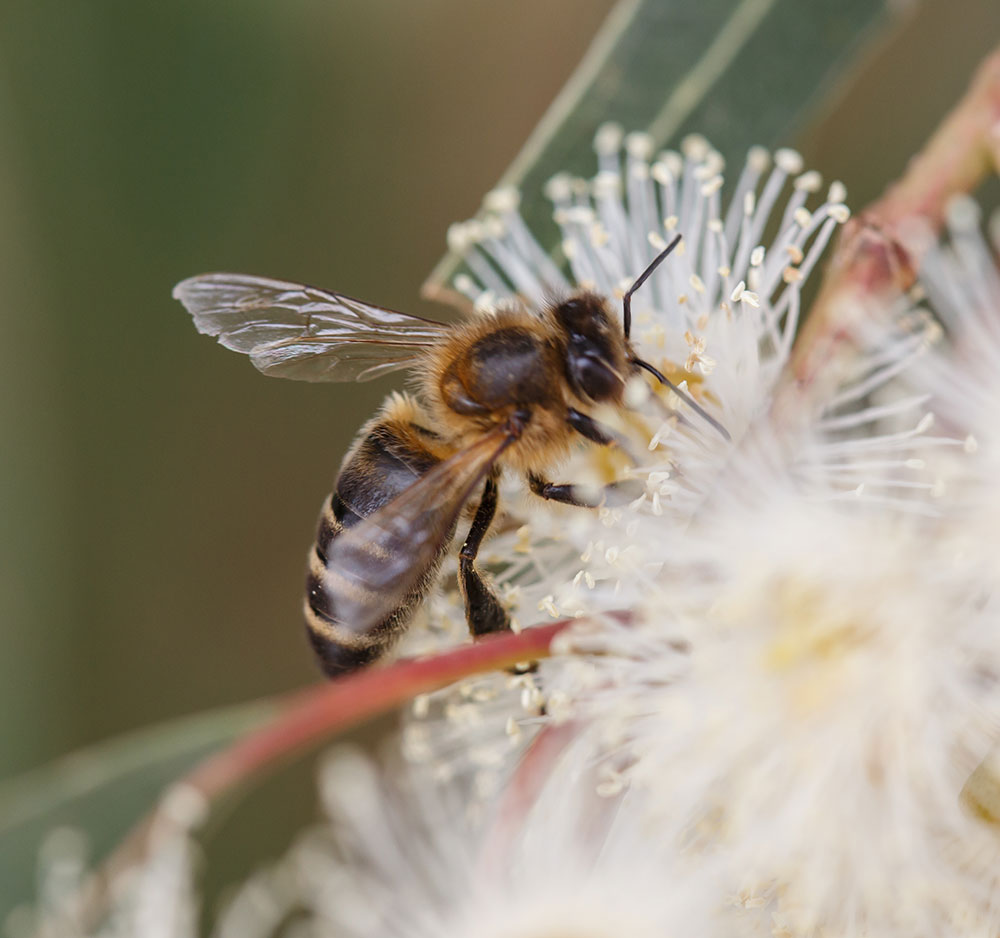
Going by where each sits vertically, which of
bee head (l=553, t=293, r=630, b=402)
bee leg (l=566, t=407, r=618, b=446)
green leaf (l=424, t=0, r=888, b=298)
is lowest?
bee leg (l=566, t=407, r=618, b=446)

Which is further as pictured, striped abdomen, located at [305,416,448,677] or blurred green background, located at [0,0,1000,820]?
blurred green background, located at [0,0,1000,820]

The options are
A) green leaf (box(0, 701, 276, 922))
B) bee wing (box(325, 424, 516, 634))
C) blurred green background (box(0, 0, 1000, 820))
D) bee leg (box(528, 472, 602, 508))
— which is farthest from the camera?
blurred green background (box(0, 0, 1000, 820))

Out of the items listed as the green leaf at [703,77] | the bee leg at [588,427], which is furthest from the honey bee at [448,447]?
the green leaf at [703,77]

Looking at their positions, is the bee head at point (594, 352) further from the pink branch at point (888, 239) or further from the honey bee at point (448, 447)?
the pink branch at point (888, 239)

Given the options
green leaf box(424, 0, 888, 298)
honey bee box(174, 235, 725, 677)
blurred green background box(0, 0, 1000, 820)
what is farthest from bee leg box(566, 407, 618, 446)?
blurred green background box(0, 0, 1000, 820)

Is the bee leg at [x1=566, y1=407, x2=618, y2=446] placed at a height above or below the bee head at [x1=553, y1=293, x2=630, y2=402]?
below

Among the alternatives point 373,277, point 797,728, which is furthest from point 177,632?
point 797,728

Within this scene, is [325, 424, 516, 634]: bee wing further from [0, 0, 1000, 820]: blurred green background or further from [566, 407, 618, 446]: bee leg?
[0, 0, 1000, 820]: blurred green background

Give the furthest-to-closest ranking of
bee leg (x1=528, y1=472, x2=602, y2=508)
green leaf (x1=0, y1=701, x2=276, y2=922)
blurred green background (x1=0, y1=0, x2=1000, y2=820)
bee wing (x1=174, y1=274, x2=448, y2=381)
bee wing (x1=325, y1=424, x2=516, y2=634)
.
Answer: blurred green background (x1=0, y1=0, x2=1000, y2=820) → green leaf (x1=0, y1=701, x2=276, y2=922) → bee wing (x1=174, y1=274, x2=448, y2=381) → bee leg (x1=528, y1=472, x2=602, y2=508) → bee wing (x1=325, y1=424, x2=516, y2=634)
